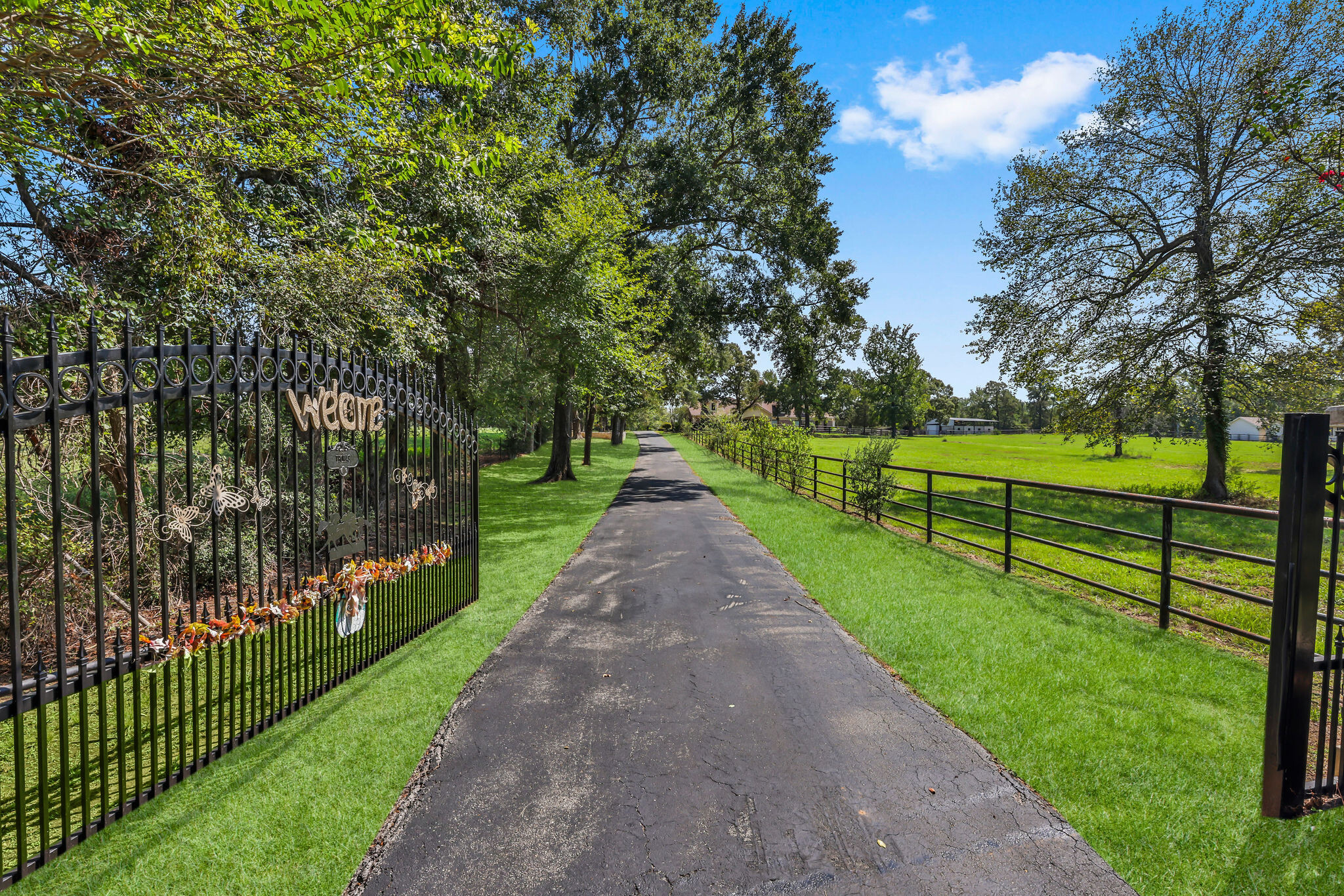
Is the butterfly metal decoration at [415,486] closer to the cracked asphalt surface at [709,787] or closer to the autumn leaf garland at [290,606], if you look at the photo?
the autumn leaf garland at [290,606]

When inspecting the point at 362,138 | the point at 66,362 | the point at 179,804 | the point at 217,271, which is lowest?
the point at 179,804

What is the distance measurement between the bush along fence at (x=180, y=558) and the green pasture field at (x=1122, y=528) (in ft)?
25.3

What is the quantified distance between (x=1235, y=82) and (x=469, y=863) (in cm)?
2387

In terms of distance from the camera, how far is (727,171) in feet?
66.0

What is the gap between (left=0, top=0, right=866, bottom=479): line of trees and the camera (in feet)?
16.5

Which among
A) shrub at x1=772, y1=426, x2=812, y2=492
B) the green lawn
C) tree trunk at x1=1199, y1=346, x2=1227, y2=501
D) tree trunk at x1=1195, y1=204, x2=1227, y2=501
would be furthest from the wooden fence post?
the green lawn

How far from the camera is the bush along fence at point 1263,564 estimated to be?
8.63 ft

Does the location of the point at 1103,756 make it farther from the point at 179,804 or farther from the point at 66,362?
the point at 66,362

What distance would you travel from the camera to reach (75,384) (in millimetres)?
2719

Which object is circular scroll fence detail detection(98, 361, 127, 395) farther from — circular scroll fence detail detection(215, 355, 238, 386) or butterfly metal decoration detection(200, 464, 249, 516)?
butterfly metal decoration detection(200, 464, 249, 516)

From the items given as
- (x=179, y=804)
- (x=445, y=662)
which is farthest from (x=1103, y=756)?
(x=179, y=804)

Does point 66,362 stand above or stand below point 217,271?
below

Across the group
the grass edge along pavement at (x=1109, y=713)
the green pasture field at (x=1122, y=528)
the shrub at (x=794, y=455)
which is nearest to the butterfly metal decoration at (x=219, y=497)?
the grass edge along pavement at (x=1109, y=713)

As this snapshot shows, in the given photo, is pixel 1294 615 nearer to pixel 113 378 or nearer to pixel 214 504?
pixel 214 504
